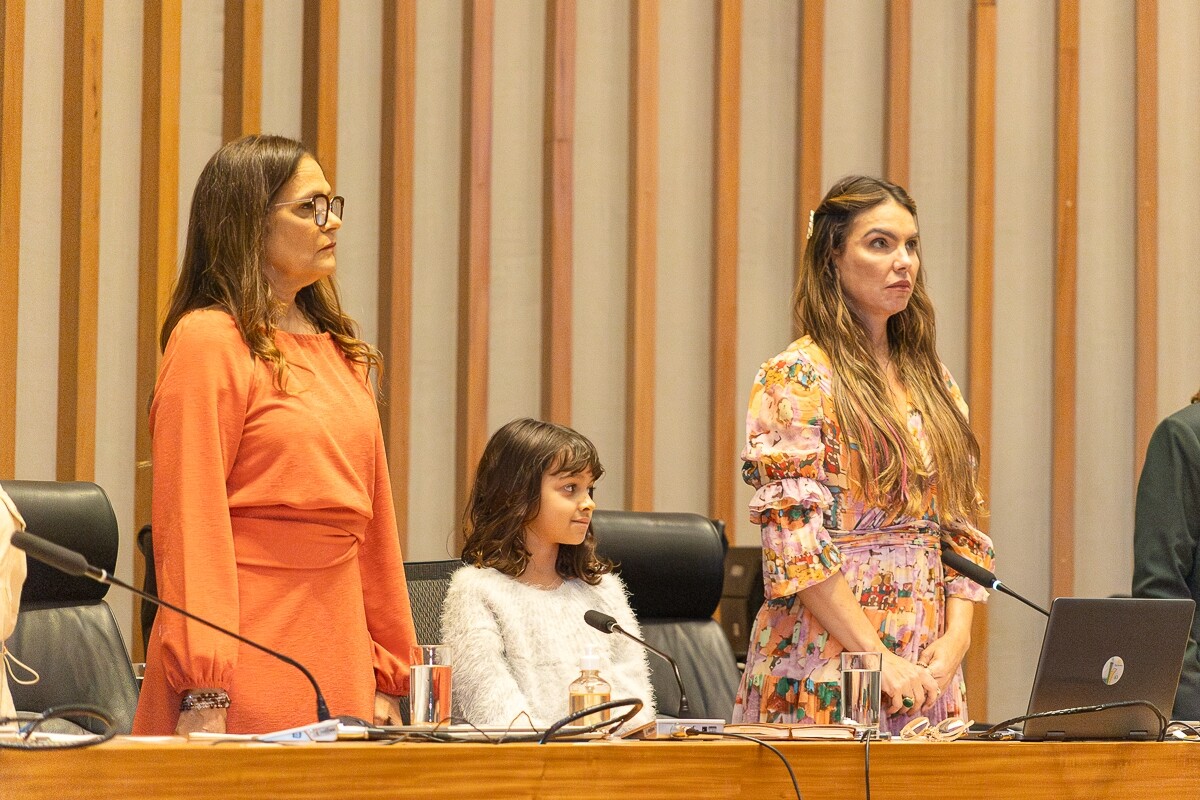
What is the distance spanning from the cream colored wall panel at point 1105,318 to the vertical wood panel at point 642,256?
124 centimetres

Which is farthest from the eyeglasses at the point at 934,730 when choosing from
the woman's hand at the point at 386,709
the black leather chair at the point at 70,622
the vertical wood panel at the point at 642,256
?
the vertical wood panel at the point at 642,256

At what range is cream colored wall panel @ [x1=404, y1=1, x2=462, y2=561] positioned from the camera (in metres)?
3.91

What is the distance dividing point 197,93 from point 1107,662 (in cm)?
270

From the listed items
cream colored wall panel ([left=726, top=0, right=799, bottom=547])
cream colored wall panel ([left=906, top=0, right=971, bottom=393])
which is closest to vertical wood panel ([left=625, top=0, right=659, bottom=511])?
cream colored wall panel ([left=726, top=0, right=799, bottom=547])

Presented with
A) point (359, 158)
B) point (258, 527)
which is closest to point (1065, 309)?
point (359, 158)

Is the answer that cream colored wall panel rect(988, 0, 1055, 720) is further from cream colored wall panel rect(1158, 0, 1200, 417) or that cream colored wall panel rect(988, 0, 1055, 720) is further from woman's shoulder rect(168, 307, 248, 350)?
woman's shoulder rect(168, 307, 248, 350)

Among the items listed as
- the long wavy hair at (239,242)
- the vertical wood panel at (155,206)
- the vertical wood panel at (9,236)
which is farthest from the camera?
the vertical wood panel at (155,206)

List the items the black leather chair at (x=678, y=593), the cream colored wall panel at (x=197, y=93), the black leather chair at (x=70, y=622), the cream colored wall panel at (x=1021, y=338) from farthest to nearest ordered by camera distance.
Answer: the cream colored wall panel at (x=1021, y=338)
the cream colored wall panel at (x=197, y=93)
the black leather chair at (x=678, y=593)
the black leather chair at (x=70, y=622)

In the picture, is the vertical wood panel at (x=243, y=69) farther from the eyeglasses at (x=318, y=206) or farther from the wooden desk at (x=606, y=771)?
the wooden desk at (x=606, y=771)

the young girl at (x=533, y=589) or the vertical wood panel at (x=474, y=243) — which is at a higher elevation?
the vertical wood panel at (x=474, y=243)

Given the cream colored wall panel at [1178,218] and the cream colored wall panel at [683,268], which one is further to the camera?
the cream colored wall panel at [1178,218]

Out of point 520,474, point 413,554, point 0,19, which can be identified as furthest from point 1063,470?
point 0,19

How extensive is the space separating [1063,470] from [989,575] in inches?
79.3

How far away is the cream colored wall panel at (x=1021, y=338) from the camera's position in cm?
420
